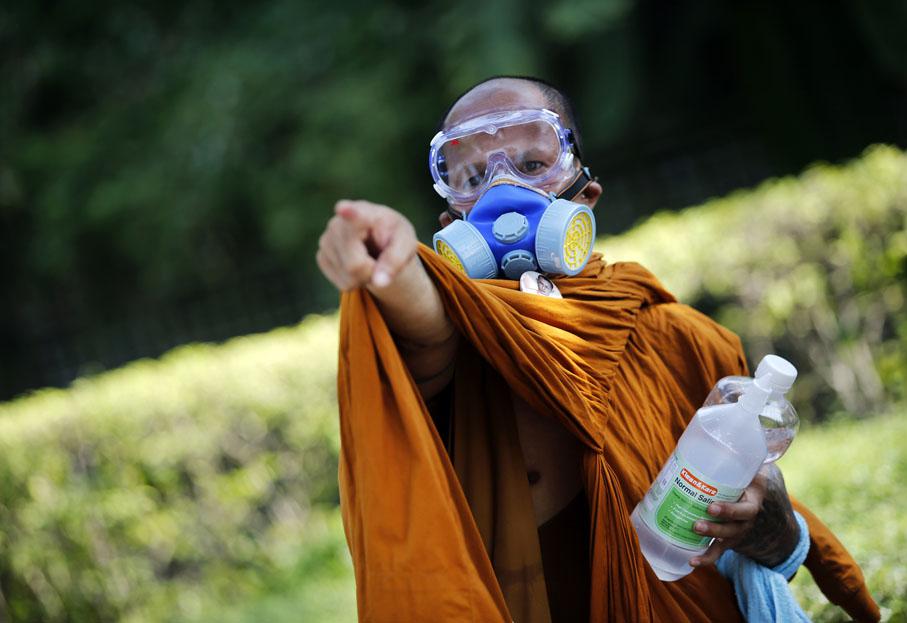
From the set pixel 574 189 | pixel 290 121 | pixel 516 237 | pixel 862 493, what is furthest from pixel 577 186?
pixel 290 121

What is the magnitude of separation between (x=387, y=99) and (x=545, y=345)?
8263mm

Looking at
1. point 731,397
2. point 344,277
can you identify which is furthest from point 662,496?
point 344,277

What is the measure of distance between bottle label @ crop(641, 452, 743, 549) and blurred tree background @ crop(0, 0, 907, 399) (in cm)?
650

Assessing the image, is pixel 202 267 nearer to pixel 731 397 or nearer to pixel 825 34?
pixel 825 34

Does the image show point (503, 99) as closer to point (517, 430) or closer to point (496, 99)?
point (496, 99)

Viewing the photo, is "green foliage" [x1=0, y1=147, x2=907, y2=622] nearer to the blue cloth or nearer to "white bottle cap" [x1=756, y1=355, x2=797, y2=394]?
the blue cloth

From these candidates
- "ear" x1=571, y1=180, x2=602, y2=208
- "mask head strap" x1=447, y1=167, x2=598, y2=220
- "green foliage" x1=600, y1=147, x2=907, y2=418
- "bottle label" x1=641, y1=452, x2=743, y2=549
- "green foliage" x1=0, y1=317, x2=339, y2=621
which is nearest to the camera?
"bottle label" x1=641, y1=452, x2=743, y2=549

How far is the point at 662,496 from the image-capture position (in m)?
1.88

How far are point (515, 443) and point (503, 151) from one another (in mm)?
667

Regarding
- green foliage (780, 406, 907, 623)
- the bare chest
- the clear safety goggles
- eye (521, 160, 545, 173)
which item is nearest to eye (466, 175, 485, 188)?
the clear safety goggles

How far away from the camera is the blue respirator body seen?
209 centimetres

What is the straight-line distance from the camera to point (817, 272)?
5105 mm

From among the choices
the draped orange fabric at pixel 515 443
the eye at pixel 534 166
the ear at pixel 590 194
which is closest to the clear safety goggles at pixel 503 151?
the eye at pixel 534 166

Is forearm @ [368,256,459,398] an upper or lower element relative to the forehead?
lower
